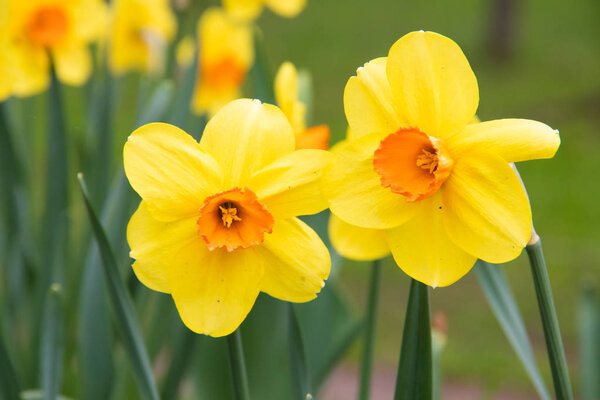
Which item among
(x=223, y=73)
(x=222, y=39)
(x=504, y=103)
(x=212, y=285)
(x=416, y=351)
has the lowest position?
(x=504, y=103)

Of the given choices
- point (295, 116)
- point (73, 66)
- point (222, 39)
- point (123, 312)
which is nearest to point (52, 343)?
point (123, 312)

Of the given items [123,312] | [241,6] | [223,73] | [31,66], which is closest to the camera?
[123,312]

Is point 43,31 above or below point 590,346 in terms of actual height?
above

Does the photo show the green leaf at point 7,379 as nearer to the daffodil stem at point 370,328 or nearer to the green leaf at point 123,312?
the green leaf at point 123,312

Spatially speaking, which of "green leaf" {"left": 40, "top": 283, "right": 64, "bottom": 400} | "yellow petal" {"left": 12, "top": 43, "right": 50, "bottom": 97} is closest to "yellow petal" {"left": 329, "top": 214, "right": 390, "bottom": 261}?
"green leaf" {"left": 40, "top": 283, "right": 64, "bottom": 400}

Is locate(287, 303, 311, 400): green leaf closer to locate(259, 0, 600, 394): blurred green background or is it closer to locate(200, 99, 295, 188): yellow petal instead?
locate(200, 99, 295, 188): yellow petal

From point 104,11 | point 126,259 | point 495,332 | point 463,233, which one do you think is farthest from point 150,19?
point 495,332

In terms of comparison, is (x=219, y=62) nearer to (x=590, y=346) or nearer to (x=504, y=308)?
(x=590, y=346)
